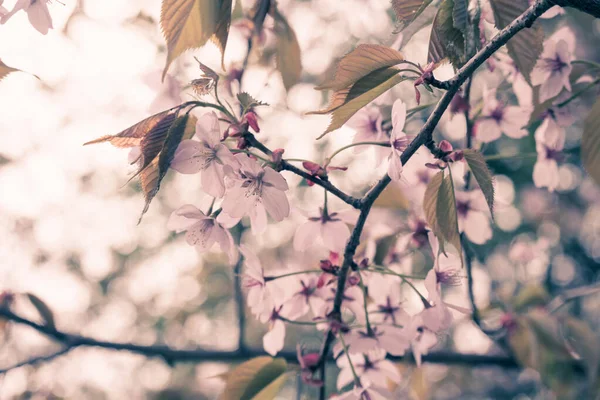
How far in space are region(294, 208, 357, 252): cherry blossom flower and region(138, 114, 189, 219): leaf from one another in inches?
13.9

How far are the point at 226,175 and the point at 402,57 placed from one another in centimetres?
29

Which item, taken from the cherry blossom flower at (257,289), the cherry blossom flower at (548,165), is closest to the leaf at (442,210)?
the cherry blossom flower at (257,289)

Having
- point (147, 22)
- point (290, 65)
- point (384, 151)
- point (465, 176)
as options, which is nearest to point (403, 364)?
point (465, 176)

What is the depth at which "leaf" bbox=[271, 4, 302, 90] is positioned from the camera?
106 centimetres

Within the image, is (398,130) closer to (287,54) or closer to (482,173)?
(482,173)

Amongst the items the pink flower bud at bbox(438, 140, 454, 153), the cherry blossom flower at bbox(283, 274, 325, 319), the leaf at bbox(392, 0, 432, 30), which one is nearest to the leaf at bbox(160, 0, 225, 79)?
the leaf at bbox(392, 0, 432, 30)

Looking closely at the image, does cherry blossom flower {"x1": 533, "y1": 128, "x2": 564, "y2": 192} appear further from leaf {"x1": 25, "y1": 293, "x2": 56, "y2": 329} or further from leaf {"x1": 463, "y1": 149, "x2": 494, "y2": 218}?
leaf {"x1": 25, "y1": 293, "x2": 56, "y2": 329}

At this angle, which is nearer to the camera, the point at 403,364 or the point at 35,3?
the point at 35,3

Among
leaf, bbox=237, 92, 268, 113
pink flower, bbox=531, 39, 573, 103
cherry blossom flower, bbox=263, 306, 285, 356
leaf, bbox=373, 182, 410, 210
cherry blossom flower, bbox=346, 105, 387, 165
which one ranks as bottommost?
cherry blossom flower, bbox=263, 306, 285, 356

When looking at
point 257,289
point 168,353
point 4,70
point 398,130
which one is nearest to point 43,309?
point 168,353

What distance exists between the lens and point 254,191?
0.77 meters

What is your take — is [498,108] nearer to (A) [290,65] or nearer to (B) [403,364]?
(A) [290,65]

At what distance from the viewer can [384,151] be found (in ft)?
3.36

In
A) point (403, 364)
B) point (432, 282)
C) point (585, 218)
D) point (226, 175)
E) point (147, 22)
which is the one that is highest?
point (147, 22)
